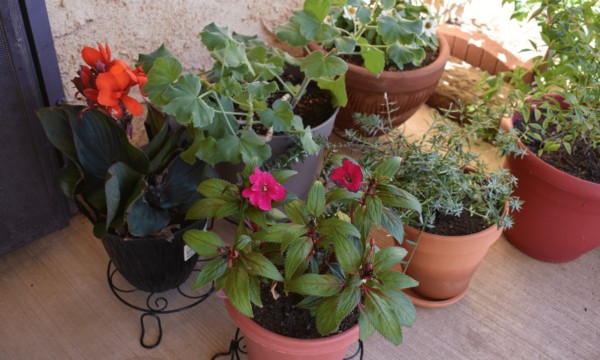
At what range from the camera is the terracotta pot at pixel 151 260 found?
4.63 ft

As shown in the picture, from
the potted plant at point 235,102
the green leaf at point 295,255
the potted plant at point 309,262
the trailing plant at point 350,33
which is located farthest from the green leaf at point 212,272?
the trailing plant at point 350,33

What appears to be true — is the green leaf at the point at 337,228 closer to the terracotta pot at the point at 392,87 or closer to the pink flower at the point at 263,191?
the pink flower at the point at 263,191

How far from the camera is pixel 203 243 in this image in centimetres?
114

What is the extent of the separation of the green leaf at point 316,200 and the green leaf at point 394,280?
7.1 inches

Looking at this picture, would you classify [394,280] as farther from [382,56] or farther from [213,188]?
[382,56]

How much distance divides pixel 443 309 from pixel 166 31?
1277 millimetres

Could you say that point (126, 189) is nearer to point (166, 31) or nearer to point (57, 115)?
point (57, 115)

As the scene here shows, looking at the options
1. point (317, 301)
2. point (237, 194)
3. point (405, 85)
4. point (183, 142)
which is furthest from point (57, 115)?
point (405, 85)

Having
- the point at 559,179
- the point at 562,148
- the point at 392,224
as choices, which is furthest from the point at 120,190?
the point at 562,148

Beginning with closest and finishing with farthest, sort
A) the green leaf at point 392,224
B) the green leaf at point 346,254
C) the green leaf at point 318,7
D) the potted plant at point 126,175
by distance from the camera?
the green leaf at point 346,254
the green leaf at point 392,224
the potted plant at point 126,175
the green leaf at point 318,7

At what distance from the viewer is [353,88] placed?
6.51 feet

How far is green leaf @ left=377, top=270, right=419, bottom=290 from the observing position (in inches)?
42.3

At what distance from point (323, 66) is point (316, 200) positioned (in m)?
0.45

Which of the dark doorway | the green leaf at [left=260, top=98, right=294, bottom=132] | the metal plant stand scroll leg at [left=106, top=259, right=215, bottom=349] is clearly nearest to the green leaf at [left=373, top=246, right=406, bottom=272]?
the green leaf at [left=260, top=98, right=294, bottom=132]
